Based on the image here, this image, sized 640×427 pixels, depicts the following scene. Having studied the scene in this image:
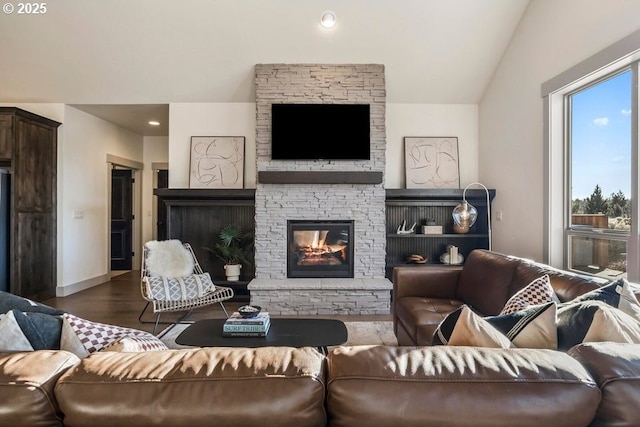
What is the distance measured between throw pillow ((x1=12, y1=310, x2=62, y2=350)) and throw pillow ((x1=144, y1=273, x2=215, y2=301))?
236cm

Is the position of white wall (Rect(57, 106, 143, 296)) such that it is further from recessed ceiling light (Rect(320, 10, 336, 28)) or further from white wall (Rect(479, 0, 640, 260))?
white wall (Rect(479, 0, 640, 260))

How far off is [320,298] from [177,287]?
4.86 feet

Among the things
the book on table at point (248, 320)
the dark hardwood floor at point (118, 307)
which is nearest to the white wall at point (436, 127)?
the dark hardwood floor at point (118, 307)

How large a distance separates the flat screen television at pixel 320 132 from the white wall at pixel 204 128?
632mm

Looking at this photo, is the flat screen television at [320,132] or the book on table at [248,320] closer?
the book on table at [248,320]

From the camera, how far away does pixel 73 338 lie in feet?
3.42

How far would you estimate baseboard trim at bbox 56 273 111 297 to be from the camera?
4598mm

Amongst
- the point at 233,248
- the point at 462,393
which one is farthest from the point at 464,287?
the point at 233,248

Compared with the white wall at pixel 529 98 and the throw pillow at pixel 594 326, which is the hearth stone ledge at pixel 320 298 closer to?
the white wall at pixel 529 98

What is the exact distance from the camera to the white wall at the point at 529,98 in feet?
8.76

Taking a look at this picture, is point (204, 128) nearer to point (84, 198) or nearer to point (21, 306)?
point (84, 198)

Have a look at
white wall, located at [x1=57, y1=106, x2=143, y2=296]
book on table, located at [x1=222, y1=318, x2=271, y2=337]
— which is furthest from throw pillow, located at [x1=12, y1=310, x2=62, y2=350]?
white wall, located at [x1=57, y1=106, x2=143, y2=296]

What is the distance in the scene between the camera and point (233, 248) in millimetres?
4402

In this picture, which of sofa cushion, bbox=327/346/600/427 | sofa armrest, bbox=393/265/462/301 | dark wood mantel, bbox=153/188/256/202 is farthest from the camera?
dark wood mantel, bbox=153/188/256/202
